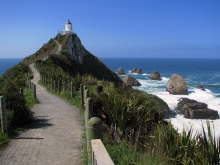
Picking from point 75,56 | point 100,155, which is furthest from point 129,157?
point 75,56

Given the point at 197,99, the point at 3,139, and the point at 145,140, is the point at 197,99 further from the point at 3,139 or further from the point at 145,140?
the point at 3,139

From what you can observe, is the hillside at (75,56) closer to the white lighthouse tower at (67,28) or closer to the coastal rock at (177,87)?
the white lighthouse tower at (67,28)

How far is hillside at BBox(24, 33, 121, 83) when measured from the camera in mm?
54500

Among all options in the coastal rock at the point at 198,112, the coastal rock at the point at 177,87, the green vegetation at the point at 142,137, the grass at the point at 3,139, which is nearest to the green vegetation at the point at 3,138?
the grass at the point at 3,139

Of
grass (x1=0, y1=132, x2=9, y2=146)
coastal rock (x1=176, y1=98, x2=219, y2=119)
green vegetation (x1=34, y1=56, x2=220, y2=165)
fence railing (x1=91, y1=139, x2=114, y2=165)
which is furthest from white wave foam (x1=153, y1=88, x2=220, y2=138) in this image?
fence railing (x1=91, y1=139, x2=114, y2=165)

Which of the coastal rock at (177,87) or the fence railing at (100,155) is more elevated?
the fence railing at (100,155)

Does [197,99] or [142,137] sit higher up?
[142,137]

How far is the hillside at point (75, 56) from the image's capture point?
54.5m

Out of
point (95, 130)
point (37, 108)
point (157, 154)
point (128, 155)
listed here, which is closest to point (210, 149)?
point (157, 154)

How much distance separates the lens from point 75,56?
2315 inches

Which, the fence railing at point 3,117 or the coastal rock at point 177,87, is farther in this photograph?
the coastal rock at point 177,87

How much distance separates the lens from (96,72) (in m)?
58.7

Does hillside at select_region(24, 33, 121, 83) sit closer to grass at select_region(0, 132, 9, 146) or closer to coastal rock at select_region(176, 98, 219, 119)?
coastal rock at select_region(176, 98, 219, 119)

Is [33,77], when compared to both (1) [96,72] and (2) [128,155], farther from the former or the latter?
(2) [128,155]
